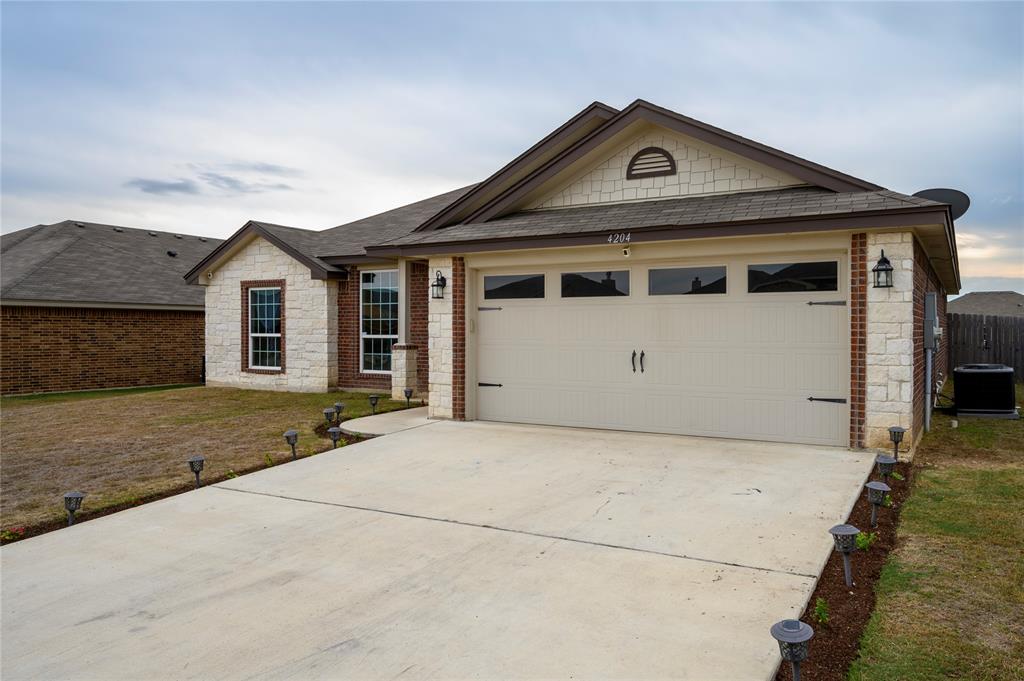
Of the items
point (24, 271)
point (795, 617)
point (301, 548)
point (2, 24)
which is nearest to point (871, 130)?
point (795, 617)

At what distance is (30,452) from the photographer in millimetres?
9453

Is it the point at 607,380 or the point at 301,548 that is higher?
the point at 607,380

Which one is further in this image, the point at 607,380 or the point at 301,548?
the point at 607,380

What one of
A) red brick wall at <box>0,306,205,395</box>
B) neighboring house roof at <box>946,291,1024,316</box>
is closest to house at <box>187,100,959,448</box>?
red brick wall at <box>0,306,205,395</box>

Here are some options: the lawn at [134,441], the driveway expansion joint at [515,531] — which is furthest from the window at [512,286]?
the driveway expansion joint at [515,531]

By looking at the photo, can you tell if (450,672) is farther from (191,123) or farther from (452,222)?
(191,123)

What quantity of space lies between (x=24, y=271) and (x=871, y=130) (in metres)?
22.2

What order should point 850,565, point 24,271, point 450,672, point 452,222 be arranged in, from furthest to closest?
1. point 24,271
2. point 452,222
3. point 850,565
4. point 450,672

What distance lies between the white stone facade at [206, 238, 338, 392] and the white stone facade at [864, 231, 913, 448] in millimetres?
11877

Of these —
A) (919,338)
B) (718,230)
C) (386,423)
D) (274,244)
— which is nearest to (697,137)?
(718,230)

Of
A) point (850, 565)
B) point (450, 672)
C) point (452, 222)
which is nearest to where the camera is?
point (450, 672)

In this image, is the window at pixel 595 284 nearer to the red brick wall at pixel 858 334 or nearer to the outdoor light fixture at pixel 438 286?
the outdoor light fixture at pixel 438 286

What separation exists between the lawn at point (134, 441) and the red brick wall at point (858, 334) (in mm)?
6859

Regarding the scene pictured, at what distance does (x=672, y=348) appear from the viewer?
30.2 ft
